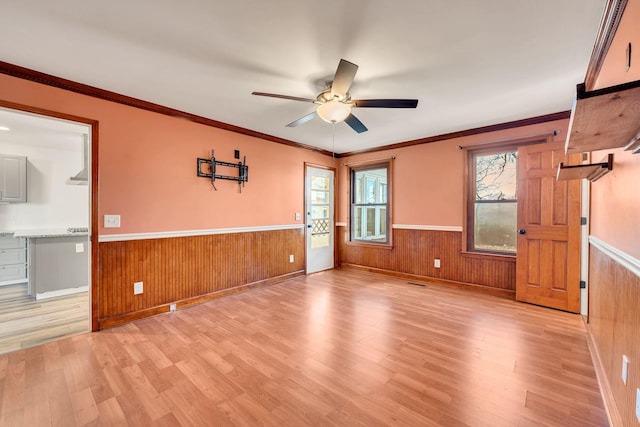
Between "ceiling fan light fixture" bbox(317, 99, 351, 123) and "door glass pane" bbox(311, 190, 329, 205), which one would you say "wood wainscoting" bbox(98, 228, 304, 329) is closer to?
"door glass pane" bbox(311, 190, 329, 205)

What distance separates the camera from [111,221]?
9.25 feet

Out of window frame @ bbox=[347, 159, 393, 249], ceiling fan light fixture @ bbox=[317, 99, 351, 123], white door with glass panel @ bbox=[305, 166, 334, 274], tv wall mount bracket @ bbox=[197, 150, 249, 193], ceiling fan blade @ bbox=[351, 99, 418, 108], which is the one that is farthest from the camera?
white door with glass panel @ bbox=[305, 166, 334, 274]

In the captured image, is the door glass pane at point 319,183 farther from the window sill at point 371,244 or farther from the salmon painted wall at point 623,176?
the salmon painted wall at point 623,176

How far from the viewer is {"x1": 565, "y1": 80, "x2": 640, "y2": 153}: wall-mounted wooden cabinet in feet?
2.71

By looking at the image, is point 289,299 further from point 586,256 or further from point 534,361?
point 586,256

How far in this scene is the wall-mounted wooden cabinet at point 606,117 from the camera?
2.71ft

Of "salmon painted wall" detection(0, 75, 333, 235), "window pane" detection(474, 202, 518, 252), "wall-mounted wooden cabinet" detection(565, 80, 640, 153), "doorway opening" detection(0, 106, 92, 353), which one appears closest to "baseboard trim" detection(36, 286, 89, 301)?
"doorway opening" detection(0, 106, 92, 353)

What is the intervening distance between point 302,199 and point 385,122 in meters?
2.03

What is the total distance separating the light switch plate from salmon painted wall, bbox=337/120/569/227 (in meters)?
4.07

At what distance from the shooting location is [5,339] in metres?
2.50

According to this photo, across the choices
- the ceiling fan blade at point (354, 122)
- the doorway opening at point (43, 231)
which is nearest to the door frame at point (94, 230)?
the doorway opening at point (43, 231)

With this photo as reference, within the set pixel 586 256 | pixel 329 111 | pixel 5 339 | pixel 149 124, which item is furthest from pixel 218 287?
pixel 586 256

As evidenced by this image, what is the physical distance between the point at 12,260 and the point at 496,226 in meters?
7.59

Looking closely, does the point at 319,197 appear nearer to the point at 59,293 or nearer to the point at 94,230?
the point at 94,230
